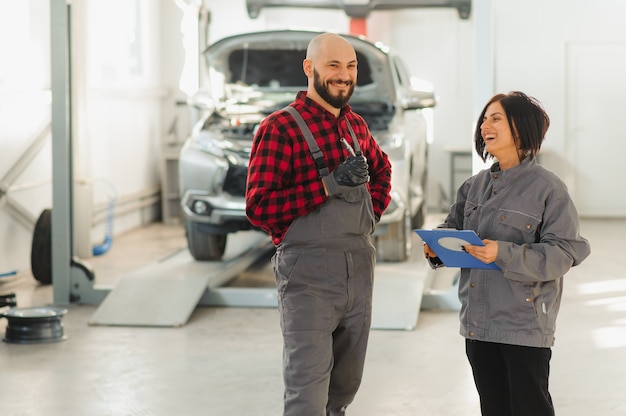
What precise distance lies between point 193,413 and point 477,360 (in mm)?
2108

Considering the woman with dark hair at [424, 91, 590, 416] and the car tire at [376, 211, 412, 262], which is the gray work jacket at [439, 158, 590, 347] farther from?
the car tire at [376, 211, 412, 262]

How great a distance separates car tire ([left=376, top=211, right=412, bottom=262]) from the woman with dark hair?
5464mm

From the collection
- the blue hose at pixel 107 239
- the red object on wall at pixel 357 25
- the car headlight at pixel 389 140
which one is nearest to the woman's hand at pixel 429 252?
the car headlight at pixel 389 140

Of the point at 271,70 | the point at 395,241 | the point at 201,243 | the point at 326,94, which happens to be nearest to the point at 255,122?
the point at 271,70

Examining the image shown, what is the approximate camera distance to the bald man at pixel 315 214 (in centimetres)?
362

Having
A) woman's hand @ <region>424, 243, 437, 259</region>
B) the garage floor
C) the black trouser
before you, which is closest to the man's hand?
woman's hand @ <region>424, 243, 437, 259</region>

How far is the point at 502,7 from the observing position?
542 inches

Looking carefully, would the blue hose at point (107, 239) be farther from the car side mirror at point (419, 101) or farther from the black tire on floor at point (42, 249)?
the car side mirror at point (419, 101)

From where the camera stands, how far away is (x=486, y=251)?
10.2ft

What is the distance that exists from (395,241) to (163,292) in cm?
225

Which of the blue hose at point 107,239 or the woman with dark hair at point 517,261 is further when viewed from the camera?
the blue hose at point 107,239

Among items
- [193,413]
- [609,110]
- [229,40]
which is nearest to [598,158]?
[609,110]

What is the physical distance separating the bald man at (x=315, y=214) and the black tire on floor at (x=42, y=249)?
5354 millimetres

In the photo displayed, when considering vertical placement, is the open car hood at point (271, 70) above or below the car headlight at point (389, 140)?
above
